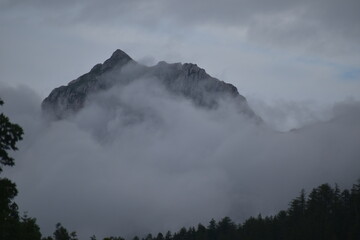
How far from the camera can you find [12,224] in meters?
25.6

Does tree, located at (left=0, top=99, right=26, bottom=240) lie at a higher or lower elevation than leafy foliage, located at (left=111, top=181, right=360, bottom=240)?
lower

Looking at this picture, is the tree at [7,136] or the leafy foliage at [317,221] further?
the leafy foliage at [317,221]

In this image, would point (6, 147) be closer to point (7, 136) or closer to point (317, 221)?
point (7, 136)

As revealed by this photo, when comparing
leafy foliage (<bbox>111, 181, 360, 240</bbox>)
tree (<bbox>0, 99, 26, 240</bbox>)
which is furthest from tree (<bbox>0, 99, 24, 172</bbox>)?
leafy foliage (<bbox>111, 181, 360, 240</bbox>)

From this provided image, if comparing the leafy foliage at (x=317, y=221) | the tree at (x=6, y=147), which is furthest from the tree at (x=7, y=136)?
the leafy foliage at (x=317, y=221)

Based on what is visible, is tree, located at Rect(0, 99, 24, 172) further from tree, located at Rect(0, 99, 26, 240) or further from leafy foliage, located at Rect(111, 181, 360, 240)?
leafy foliage, located at Rect(111, 181, 360, 240)

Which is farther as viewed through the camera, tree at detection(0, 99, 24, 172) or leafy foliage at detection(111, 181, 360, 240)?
leafy foliage at detection(111, 181, 360, 240)

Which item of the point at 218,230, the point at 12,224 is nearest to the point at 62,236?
the point at 12,224

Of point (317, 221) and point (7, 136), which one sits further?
point (317, 221)

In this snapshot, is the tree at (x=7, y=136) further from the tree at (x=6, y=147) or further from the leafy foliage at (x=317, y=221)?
the leafy foliage at (x=317, y=221)

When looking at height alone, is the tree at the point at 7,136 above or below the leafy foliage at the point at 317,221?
below

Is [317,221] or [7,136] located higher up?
[317,221]

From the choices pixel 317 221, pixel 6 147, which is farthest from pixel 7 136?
pixel 317 221

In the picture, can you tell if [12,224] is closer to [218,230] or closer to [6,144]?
[6,144]
